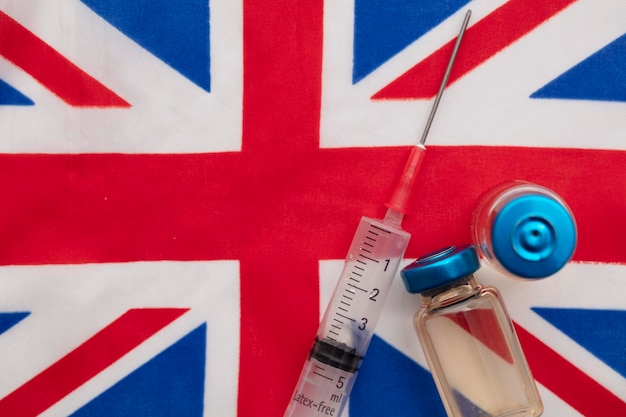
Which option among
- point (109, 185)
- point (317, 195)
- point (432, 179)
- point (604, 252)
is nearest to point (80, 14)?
point (109, 185)

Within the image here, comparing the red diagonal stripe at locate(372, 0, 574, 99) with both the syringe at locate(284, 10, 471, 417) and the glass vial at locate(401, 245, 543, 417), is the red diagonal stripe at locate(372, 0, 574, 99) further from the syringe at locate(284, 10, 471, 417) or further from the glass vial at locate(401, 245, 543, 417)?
the glass vial at locate(401, 245, 543, 417)

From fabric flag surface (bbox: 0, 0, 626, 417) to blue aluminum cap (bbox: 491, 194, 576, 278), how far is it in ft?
0.32

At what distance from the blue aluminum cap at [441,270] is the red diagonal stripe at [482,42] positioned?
0.19 metres

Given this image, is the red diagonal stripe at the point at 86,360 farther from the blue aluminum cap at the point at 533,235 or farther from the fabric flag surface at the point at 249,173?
the blue aluminum cap at the point at 533,235

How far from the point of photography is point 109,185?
26.1 inches

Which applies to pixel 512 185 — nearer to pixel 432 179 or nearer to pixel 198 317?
pixel 432 179

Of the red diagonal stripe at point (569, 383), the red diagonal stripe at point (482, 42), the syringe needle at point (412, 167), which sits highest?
the red diagonal stripe at point (482, 42)

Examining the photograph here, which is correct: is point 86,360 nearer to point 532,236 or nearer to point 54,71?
point 54,71

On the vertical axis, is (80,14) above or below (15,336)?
above

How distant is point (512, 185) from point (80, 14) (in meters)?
0.53

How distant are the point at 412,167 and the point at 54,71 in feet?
1.40

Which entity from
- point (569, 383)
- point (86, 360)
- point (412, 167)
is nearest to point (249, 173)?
point (412, 167)

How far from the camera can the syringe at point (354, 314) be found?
0.64 meters

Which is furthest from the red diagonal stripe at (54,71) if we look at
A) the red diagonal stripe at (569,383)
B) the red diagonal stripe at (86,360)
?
the red diagonal stripe at (569,383)
